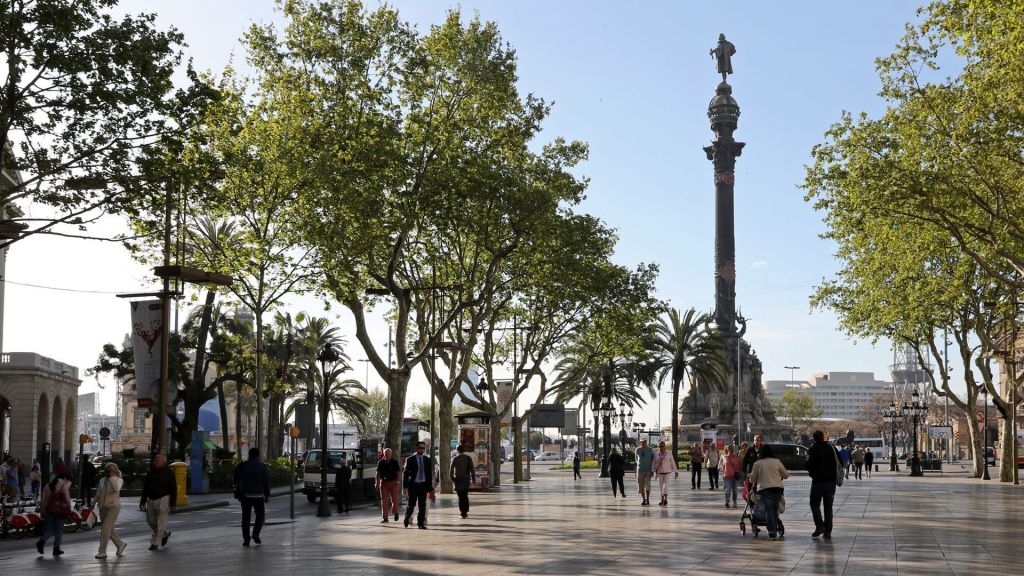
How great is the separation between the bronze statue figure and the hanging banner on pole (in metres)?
75.6

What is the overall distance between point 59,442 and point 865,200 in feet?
157

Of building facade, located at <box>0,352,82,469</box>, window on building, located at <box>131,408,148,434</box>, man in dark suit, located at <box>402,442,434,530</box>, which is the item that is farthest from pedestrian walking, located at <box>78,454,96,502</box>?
window on building, located at <box>131,408,148,434</box>

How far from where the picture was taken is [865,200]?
91.7 ft

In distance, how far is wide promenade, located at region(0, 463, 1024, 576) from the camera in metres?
14.0

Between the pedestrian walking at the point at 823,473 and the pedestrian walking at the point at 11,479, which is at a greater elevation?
the pedestrian walking at the point at 823,473

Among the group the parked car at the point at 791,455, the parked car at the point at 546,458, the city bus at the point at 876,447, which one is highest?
the parked car at the point at 791,455

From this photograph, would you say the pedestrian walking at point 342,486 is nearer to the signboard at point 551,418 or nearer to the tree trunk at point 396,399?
the tree trunk at point 396,399

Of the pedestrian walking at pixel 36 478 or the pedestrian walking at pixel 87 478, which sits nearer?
the pedestrian walking at pixel 87 478

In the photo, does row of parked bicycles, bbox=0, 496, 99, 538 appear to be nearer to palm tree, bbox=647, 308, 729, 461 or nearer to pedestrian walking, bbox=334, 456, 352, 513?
pedestrian walking, bbox=334, 456, 352, 513

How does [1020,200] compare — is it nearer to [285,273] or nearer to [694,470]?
[694,470]

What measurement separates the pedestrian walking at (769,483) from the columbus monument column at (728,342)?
6572 centimetres

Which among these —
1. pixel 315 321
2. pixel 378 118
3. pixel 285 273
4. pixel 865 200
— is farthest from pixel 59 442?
pixel 865 200

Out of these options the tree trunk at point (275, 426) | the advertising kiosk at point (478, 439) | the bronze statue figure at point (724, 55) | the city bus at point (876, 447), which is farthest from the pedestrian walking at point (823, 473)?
the city bus at point (876, 447)

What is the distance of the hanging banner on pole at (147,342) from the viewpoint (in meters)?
27.8
